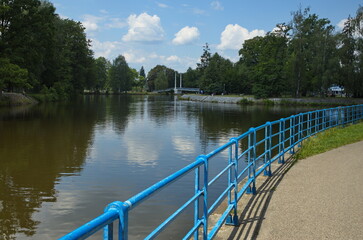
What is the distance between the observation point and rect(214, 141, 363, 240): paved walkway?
5.32 meters

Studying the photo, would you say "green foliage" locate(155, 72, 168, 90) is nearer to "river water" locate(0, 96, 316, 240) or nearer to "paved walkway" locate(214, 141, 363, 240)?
"river water" locate(0, 96, 316, 240)

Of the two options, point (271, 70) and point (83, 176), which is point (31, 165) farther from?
point (271, 70)

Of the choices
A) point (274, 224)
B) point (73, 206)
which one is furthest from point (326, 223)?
point (73, 206)

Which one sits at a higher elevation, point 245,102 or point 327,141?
point 245,102

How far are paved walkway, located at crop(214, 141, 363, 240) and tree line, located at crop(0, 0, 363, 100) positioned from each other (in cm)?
3598

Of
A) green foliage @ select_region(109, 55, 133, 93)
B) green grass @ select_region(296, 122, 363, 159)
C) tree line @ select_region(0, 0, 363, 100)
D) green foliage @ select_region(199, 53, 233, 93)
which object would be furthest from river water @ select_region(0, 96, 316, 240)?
green foliage @ select_region(109, 55, 133, 93)

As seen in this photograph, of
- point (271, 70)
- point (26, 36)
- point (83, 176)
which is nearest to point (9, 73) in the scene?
point (26, 36)

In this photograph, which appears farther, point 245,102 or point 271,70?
point 271,70

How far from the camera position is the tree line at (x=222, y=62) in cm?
4506

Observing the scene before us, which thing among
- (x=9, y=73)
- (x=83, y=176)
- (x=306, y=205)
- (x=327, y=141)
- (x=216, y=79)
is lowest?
(x=83, y=176)

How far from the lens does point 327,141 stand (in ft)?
47.0

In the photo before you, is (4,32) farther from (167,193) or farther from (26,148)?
(167,193)

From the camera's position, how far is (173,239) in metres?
6.82

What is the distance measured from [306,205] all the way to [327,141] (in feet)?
28.1
